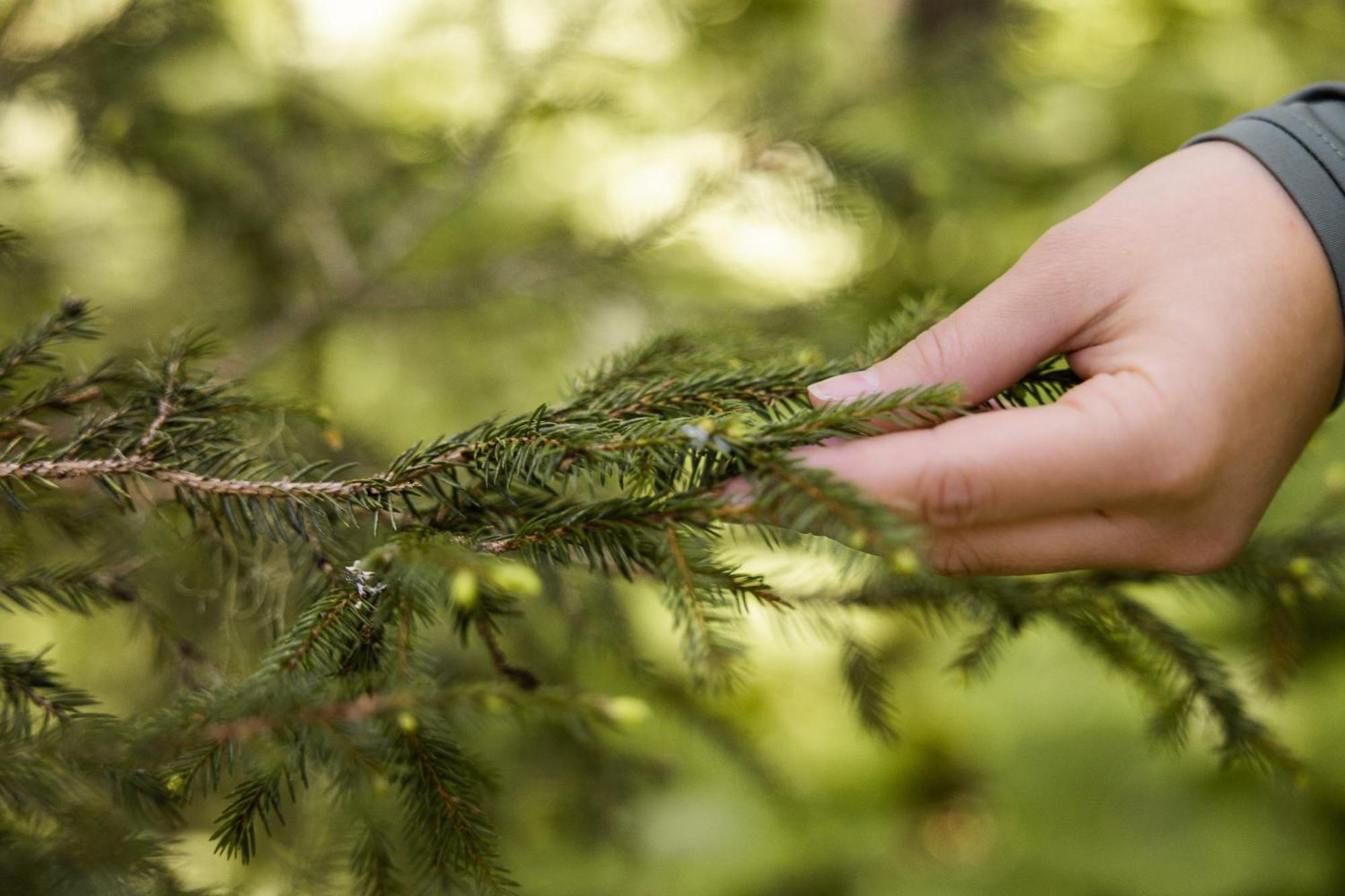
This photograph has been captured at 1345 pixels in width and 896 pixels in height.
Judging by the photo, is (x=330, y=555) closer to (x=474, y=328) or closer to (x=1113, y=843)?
(x=474, y=328)

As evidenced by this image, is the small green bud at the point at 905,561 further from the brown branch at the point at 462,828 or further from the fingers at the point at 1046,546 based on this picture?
the brown branch at the point at 462,828

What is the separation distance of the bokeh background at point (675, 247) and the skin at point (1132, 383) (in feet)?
1.26

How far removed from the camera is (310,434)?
1.24 metres

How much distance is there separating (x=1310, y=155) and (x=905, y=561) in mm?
684

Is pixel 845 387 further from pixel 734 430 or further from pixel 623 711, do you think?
pixel 623 711

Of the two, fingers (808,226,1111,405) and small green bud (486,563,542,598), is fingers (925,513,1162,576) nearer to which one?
fingers (808,226,1111,405)

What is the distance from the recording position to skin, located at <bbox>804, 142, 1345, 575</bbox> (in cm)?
63

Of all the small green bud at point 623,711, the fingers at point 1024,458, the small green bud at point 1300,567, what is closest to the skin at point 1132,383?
the fingers at point 1024,458

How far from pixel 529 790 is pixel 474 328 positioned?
97cm

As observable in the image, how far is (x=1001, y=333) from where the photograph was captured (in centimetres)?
71

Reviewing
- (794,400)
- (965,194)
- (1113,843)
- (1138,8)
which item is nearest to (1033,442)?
(794,400)

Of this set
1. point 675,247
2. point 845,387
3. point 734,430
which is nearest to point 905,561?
point 734,430

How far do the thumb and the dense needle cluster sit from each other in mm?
41

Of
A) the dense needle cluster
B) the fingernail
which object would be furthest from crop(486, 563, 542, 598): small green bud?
the fingernail
